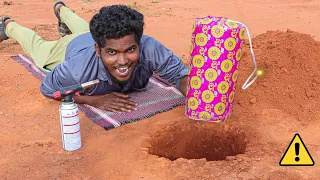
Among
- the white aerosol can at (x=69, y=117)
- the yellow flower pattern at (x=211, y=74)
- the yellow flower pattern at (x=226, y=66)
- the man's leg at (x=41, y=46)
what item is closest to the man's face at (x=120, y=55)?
the white aerosol can at (x=69, y=117)

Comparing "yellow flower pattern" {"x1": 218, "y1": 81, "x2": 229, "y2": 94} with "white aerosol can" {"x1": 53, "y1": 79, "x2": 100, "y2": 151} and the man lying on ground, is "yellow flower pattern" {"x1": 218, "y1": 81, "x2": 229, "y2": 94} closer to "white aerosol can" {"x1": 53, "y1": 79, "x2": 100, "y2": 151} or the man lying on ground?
the man lying on ground

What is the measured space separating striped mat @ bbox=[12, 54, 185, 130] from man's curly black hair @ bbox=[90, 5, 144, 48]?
70 cm

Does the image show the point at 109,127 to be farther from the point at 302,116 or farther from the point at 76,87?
the point at 302,116

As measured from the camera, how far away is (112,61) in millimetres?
2830

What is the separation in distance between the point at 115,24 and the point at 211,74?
0.78m

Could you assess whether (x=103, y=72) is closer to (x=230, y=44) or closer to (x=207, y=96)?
(x=207, y=96)

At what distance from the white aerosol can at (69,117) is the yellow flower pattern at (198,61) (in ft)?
2.46

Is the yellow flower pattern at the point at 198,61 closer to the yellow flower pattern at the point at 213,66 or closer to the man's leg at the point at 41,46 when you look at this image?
the yellow flower pattern at the point at 213,66

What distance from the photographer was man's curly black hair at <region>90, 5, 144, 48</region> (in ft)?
8.79

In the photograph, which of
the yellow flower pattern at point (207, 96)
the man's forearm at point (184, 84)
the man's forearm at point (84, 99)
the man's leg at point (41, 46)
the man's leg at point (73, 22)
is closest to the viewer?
the yellow flower pattern at point (207, 96)

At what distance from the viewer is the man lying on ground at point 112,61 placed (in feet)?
8.98

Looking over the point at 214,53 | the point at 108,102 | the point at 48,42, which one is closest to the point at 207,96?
the point at 214,53

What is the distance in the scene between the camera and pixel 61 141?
290 cm

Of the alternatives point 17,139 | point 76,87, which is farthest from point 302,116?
point 17,139
